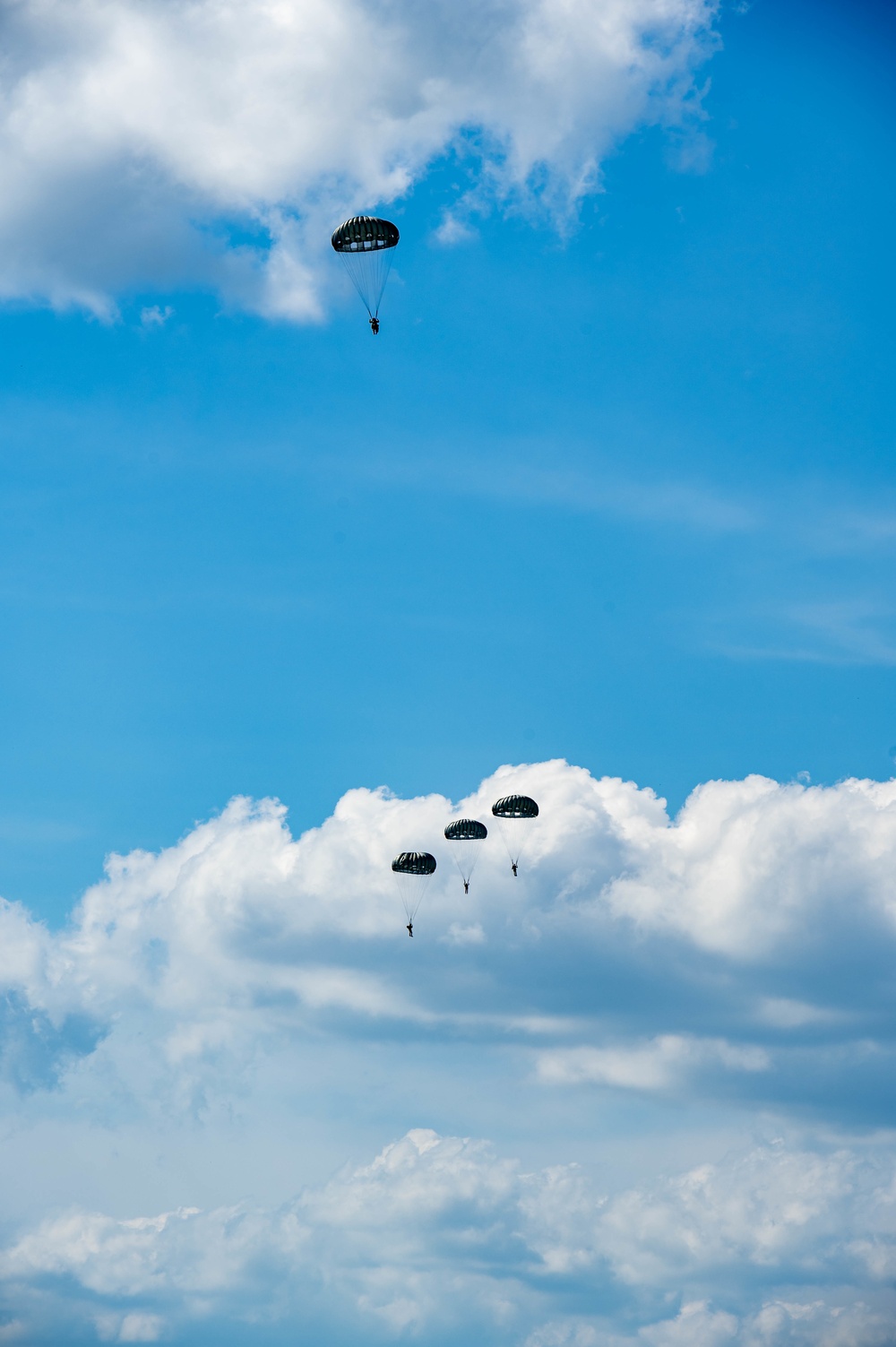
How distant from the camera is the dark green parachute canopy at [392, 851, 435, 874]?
169125 millimetres

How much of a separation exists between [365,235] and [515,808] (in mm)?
61913

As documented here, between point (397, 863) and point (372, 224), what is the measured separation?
63.1 m

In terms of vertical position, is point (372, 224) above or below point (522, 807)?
above

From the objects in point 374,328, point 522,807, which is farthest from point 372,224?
point 522,807

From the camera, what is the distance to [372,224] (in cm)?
13375

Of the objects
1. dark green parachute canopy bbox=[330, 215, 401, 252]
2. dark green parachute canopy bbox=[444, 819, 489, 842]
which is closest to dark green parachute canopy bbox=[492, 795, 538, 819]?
dark green parachute canopy bbox=[444, 819, 489, 842]

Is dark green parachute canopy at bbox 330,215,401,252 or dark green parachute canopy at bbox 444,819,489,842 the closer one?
dark green parachute canopy at bbox 330,215,401,252

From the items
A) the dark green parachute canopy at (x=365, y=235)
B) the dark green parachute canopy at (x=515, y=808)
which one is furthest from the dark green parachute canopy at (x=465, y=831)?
the dark green parachute canopy at (x=365, y=235)

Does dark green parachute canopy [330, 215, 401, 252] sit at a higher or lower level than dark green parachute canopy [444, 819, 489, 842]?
higher

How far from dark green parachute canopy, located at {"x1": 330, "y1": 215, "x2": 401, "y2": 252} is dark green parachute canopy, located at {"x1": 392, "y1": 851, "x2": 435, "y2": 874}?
60.9 meters

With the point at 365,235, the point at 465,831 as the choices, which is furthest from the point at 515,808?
the point at 365,235

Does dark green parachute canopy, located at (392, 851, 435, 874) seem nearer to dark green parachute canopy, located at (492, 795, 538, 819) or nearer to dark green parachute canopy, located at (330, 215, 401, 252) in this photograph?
dark green parachute canopy, located at (492, 795, 538, 819)

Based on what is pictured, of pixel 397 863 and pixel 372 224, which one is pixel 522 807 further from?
pixel 372 224

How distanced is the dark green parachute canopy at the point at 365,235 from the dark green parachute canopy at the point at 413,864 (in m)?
60.9
